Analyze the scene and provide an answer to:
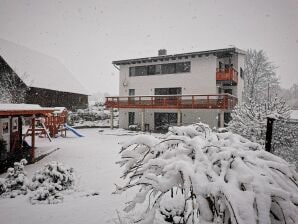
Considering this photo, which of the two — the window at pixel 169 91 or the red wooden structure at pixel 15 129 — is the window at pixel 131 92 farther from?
the red wooden structure at pixel 15 129

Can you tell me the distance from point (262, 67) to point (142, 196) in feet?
129

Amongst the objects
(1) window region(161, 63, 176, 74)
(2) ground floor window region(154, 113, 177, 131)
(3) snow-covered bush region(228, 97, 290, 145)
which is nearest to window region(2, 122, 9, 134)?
(3) snow-covered bush region(228, 97, 290, 145)

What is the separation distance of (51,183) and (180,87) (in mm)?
19719

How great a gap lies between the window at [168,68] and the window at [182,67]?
0.47 m

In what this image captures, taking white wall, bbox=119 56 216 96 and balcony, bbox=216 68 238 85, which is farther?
white wall, bbox=119 56 216 96

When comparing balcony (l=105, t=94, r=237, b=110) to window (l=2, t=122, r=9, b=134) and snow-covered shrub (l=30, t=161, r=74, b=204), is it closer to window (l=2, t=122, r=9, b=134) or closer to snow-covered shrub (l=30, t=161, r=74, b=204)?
window (l=2, t=122, r=9, b=134)

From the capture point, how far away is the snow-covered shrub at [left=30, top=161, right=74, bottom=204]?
5.86 metres

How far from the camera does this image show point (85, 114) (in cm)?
3105

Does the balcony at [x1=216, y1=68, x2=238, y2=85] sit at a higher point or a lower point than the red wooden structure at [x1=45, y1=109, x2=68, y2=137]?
higher

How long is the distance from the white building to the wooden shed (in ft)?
38.1

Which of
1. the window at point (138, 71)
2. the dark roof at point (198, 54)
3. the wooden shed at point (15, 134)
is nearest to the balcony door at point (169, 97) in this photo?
the window at point (138, 71)

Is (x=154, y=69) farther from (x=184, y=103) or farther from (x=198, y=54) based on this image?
(x=184, y=103)

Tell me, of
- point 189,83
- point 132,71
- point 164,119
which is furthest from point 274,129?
point 132,71

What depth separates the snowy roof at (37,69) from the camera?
2845 cm
